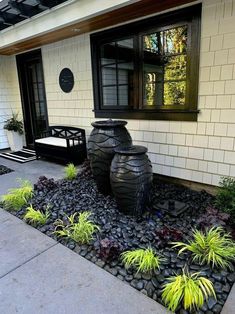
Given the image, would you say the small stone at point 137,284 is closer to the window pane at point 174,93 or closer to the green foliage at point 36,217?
the green foliage at point 36,217

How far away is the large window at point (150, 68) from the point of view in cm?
324

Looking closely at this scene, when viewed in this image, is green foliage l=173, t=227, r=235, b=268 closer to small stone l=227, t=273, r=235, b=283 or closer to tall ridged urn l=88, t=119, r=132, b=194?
small stone l=227, t=273, r=235, b=283

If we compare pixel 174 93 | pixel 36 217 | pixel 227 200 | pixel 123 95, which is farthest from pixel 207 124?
pixel 36 217

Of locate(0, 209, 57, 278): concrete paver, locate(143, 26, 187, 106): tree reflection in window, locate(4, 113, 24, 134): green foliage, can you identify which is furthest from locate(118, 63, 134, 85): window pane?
locate(4, 113, 24, 134): green foliage

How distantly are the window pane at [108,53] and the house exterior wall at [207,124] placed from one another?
323 mm

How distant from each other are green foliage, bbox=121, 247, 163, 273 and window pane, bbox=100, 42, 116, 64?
3303 mm

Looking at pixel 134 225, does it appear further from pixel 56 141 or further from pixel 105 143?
pixel 56 141

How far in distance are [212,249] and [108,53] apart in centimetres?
358

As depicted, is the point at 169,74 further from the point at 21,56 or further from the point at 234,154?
the point at 21,56

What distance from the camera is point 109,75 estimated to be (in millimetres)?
4340

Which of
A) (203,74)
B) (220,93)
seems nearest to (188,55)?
(203,74)

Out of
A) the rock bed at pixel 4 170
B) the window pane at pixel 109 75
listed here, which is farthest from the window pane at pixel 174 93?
the rock bed at pixel 4 170

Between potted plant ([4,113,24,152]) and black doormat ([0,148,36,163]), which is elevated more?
potted plant ([4,113,24,152])

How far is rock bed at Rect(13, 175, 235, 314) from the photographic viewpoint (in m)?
1.82
